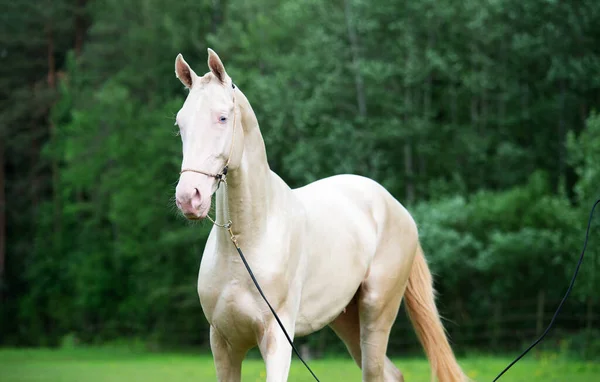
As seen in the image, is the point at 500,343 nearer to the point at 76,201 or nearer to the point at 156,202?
the point at 156,202

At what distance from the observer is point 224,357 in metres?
4.96

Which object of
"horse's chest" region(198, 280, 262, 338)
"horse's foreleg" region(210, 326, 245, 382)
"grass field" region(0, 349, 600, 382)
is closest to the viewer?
"horse's chest" region(198, 280, 262, 338)

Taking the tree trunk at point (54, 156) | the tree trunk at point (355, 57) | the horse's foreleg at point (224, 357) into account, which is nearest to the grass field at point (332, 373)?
the horse's foreleg at point (224, 357)

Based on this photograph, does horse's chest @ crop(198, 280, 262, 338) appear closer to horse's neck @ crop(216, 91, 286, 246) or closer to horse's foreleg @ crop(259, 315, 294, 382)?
horse's foreleg @ crop(259, 315, 294, 382)

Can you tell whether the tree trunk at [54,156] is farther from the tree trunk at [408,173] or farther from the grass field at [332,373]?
the grass field at [332,373]

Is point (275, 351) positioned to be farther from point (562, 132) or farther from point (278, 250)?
point (562, 132)

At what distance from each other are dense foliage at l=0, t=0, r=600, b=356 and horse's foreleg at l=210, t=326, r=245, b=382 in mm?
14513

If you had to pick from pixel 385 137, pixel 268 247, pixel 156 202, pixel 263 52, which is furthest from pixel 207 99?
pixel 156 202

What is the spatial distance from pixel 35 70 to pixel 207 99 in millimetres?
37830

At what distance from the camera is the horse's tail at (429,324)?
20.5 ft

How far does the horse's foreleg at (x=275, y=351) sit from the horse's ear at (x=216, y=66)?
1.33m

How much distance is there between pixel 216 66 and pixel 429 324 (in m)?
2.86

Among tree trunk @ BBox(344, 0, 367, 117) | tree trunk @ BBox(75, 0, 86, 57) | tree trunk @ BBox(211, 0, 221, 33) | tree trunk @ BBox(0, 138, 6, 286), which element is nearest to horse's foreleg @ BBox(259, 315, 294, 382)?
tree trunk @ BBox(344, 0, 367, 117)

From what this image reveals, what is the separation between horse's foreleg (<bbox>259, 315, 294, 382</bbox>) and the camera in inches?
184
